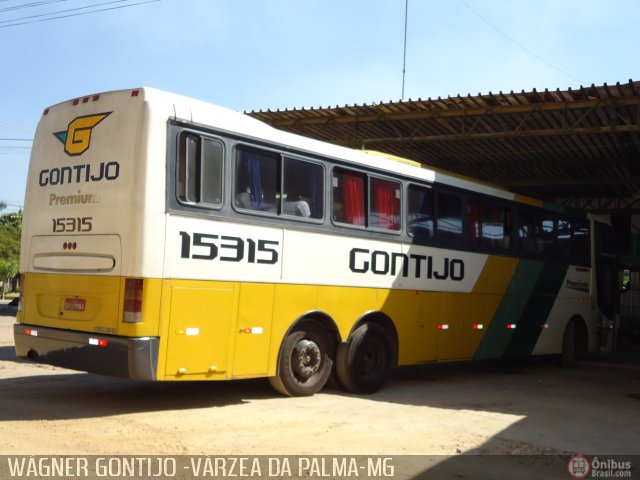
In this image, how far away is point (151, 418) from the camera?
739 cm

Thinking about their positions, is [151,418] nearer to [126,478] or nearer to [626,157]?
[126,478]

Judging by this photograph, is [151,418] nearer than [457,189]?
Yes

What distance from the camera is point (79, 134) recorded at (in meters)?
7.99

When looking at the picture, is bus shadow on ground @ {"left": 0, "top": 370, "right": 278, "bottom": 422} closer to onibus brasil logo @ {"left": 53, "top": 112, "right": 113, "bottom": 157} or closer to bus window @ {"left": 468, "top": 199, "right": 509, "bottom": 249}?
onibus brasil logo @ {"left": 53, "top": 112, "right": 113, "bottom": 157}

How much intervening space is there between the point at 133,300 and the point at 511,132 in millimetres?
10980

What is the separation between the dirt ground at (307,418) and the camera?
6344mm

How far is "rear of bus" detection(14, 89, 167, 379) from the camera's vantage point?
23.5 ft

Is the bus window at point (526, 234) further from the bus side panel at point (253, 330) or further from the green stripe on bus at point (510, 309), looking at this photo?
the bus side panel at point (253, 330)

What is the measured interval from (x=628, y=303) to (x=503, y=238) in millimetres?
13586

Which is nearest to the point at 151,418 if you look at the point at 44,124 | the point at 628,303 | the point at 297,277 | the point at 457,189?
the point at 297,277

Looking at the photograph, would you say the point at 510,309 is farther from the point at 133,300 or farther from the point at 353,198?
the point at 133,300

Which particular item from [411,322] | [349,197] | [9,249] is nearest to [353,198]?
[349,197]

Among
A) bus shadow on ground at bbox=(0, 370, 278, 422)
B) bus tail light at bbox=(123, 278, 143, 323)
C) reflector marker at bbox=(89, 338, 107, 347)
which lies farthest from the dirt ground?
bus tail light at bbox=(123, 278, 143, 323)

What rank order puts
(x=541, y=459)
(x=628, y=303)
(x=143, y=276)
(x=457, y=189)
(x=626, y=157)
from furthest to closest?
(x=628, y=303), (x=626, y=157), (x=457, y=189), (x=143, y=276), (x=541, y=459)
